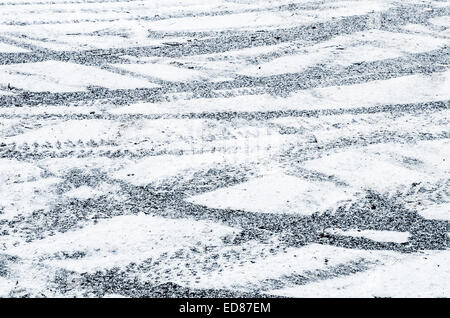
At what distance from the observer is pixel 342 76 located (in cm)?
514

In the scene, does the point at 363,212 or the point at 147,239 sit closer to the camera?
the point at 147,239

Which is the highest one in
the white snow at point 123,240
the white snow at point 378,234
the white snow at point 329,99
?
the white snow at point 329,99

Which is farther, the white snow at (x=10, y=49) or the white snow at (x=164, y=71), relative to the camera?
the white snow at (x=10, y=49)

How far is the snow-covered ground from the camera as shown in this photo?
2.78 meters

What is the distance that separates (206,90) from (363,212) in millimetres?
1968

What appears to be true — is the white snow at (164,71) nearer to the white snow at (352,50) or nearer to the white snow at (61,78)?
the white snow at (61,78)

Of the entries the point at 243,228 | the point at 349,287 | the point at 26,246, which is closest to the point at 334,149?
the point at 243,228

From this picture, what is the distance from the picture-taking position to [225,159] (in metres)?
3.78

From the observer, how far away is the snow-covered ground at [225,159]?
2783 millimetres

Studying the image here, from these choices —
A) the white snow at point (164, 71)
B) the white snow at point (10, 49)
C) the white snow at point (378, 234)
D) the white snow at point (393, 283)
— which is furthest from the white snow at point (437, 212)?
the white snow at point (10, 49)

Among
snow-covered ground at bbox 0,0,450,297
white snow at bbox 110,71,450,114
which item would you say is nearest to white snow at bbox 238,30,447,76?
snow-covered ground at bbox 0,0,450,297

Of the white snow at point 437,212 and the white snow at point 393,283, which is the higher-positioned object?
the white snow at point 437,212

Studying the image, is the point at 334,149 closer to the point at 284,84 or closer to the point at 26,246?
the point at 284,84
